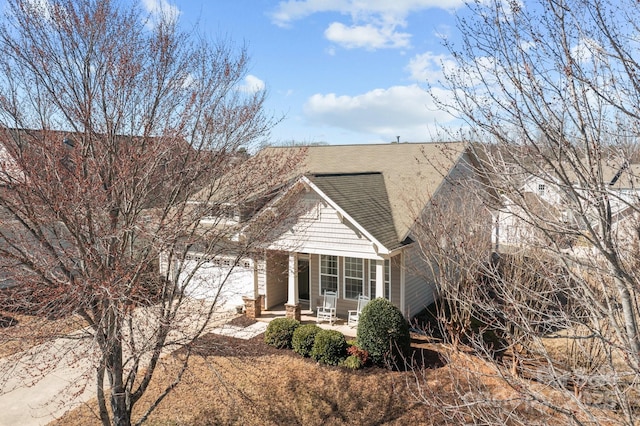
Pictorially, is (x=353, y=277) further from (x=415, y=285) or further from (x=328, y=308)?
(x=415, y=285)

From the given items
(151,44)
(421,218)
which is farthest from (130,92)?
(421,218)

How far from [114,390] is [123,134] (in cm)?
399

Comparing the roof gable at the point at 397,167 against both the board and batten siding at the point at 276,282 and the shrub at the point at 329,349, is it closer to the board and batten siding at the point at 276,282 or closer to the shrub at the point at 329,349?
the board and batten siding at the point at 276,282

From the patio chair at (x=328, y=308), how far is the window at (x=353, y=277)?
51 cm

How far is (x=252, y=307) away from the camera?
14.5 m

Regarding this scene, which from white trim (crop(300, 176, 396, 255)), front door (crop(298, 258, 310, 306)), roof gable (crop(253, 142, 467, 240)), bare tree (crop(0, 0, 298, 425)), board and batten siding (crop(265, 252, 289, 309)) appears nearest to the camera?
bare tree (crop(0, 0, 298, 425))

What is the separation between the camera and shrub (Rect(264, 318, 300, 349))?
11.5 meters

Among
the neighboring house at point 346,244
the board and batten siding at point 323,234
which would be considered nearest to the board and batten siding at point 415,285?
the neighboring house at point 346,244

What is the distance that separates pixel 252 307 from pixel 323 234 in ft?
11.6

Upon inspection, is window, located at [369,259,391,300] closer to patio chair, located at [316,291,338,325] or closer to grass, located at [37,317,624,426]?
patio chair, located at [316,291,338,325]

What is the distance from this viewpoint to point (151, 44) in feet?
24.5

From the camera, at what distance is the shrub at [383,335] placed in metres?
10.4

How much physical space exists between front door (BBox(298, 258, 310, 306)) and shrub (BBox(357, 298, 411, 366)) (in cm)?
538

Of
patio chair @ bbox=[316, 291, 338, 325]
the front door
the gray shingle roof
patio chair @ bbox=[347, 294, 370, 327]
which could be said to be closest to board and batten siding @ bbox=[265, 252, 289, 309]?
the front door
